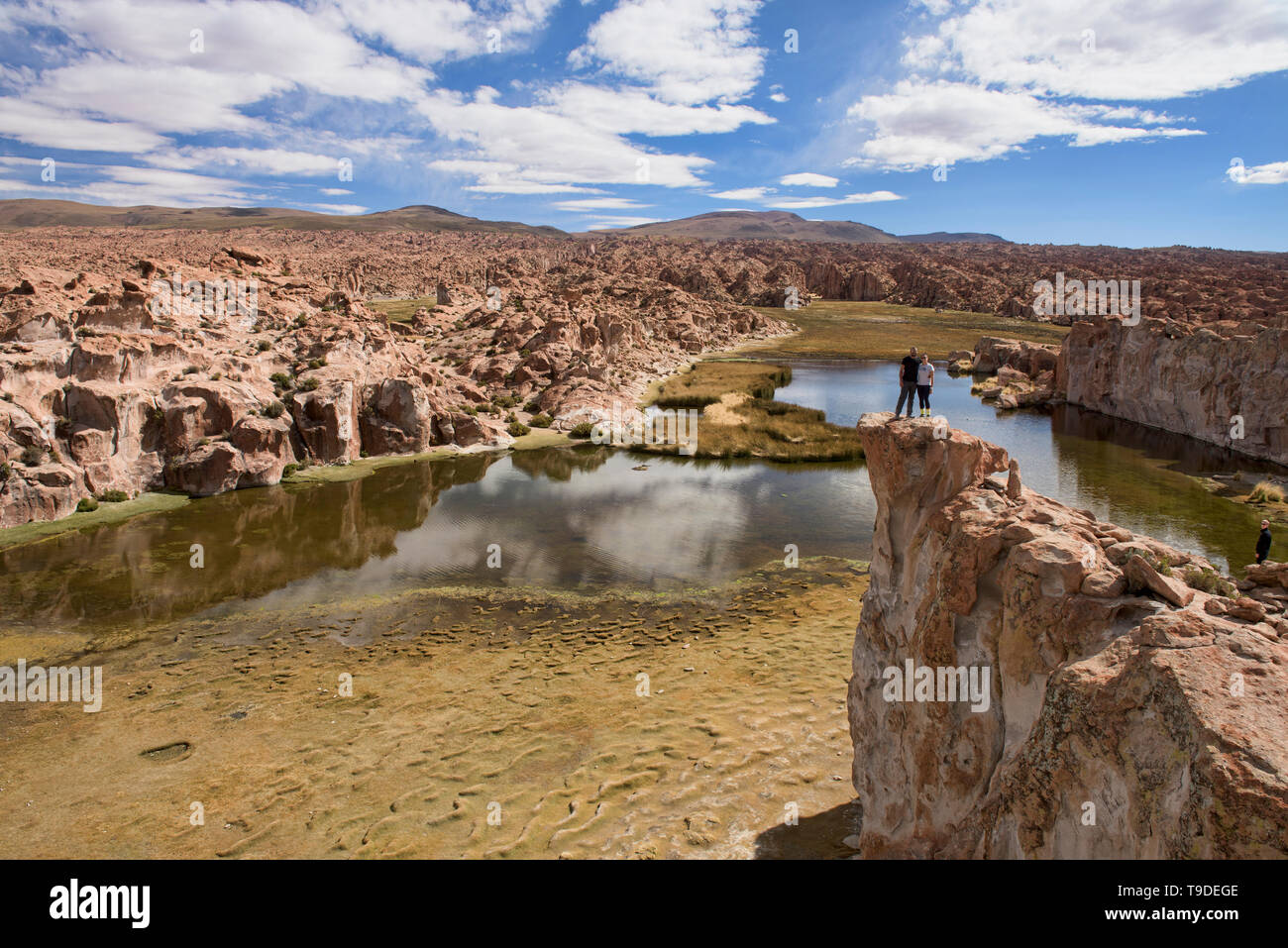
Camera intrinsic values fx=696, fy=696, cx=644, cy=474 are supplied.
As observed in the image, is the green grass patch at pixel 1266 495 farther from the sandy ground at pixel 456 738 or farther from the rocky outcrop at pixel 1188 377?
the sandy ground at pixel 456 738

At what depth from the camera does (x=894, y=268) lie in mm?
156750

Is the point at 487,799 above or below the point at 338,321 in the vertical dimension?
below

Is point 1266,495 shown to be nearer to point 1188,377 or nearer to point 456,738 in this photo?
point 1188,377

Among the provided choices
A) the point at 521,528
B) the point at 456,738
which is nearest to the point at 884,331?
the point at 521,528

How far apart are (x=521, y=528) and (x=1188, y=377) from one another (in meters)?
37.5

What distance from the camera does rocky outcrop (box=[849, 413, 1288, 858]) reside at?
4.16 metres

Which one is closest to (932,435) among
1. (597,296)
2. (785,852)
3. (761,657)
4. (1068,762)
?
(1068,762)

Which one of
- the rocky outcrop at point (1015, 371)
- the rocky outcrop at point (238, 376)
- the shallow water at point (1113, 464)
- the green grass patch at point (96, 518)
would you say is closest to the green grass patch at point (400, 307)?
the rocky outcrop at point (238, 376)

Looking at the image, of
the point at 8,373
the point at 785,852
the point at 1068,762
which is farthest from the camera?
the point at 8,373

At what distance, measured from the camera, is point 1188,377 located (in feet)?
125

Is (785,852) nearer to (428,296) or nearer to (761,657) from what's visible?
(761,657)

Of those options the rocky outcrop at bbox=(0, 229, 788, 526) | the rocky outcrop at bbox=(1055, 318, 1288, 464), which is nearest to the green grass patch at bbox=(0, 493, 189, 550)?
the rocky outcrop at bbox=(0, 229, 788, 526)

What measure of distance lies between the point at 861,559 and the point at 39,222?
21099 cm

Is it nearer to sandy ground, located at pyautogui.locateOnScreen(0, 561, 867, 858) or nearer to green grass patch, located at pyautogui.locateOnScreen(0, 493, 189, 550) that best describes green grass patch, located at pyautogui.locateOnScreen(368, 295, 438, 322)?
green grass patch, located at pyautogui.locateOnScreen(0, 493, 189, 550)
